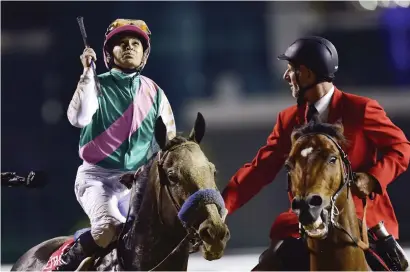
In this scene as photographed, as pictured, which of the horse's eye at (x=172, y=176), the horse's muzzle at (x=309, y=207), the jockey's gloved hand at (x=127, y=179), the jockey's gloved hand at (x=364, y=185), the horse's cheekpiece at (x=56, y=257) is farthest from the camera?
the horse's cheekpiece at (x=56, y=257)

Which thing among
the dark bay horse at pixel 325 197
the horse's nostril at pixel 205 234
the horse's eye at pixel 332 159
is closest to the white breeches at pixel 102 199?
the horse's nostril at pixel 205 234

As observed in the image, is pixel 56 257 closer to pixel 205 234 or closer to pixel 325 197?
pixel 205 234

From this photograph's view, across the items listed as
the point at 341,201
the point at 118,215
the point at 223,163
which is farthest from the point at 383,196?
the point at 223,163

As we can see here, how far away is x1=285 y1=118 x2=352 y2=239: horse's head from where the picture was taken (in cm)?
238

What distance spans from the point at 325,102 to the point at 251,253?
2.37m

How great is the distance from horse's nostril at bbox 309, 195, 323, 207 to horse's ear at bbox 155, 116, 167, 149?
1.74ft

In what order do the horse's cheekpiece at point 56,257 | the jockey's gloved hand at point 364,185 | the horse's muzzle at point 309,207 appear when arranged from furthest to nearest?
the horse's cheekpiece at point 56,257 → the jockey's gloved hand at point 364,185 → the horse's muzzle at point 309,207

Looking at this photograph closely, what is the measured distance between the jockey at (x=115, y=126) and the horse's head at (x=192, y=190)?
0.14m

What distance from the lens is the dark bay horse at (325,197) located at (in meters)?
2.39

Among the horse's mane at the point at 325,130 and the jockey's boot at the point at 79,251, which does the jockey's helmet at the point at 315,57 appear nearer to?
the horse's mane at the point at 325,130

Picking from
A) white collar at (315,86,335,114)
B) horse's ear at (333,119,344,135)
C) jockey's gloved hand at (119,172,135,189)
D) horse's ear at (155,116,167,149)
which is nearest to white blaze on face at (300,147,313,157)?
horse's ear at (333,119,344,135)

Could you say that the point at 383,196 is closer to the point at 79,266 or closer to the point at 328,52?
the point at 328,52

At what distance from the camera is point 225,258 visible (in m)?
4.70

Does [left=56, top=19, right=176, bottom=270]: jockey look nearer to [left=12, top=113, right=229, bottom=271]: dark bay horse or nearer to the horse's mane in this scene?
[left=12, top=113, right=229, bottom=271]: dark bay horse
